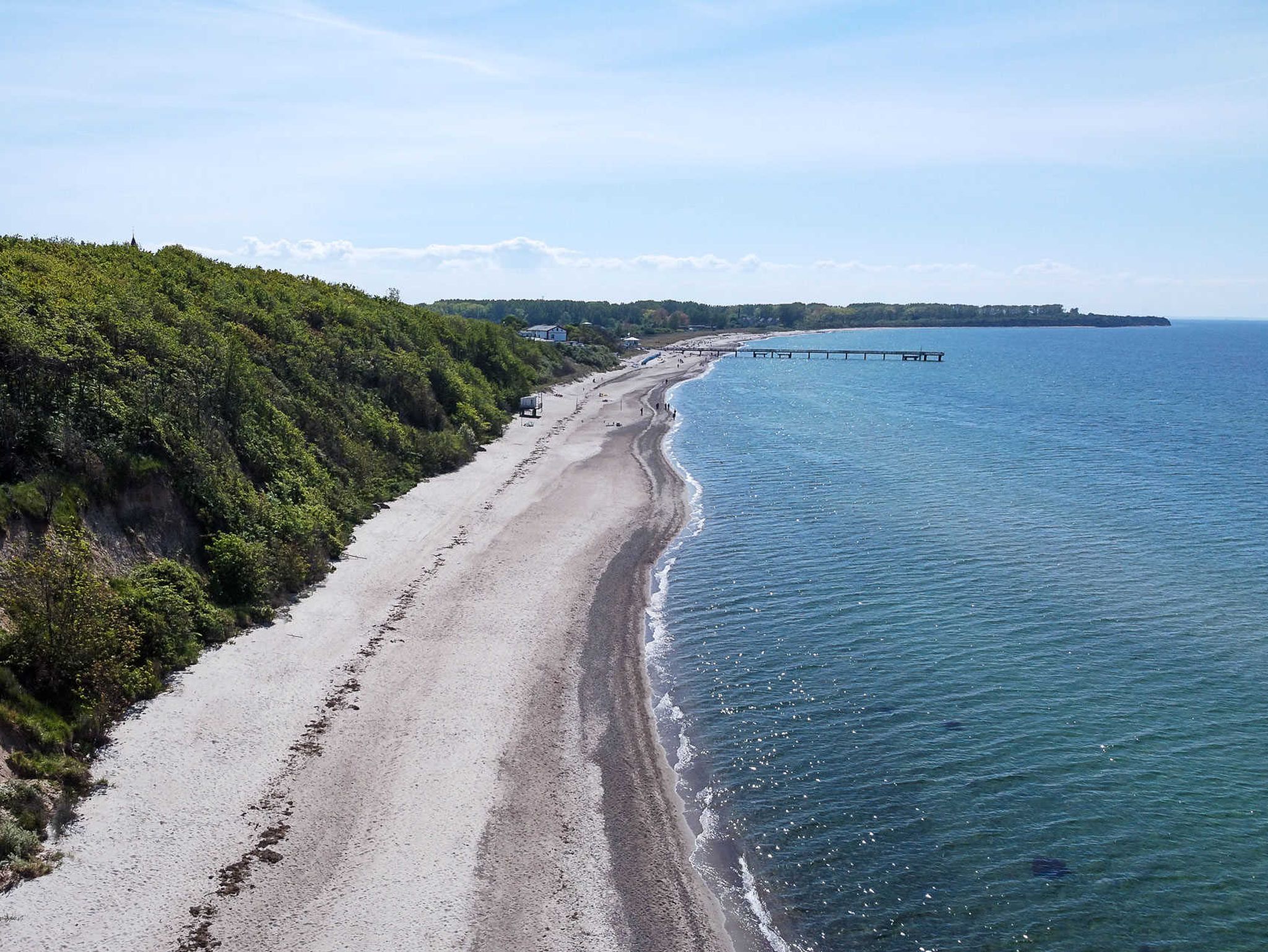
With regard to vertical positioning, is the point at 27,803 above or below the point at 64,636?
below

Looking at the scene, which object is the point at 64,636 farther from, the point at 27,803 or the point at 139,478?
the point at 139,478

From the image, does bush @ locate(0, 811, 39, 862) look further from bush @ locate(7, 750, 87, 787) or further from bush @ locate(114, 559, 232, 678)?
bush @ locate(114, 559, 232, 678)

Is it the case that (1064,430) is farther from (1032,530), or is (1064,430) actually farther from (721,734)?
(721,734)

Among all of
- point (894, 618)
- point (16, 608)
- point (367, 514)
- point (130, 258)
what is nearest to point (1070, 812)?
point (894, 618)

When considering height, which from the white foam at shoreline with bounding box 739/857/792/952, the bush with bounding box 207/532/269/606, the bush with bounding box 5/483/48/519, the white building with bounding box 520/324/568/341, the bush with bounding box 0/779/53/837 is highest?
the white building with bounding box 520/324/568/341

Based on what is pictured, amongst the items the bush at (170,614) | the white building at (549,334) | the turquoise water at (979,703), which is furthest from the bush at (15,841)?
the white building at (549,334)

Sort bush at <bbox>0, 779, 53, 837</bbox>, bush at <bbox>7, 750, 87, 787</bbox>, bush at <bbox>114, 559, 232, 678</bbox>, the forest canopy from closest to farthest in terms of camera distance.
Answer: bush at <bbox>0, 779, 53, 837</bbox>
bush at <bbox>7, 750, 87, 787</bbox>
the forest canopy
bush at <bbox>114, 559, 232, 678</bbox>

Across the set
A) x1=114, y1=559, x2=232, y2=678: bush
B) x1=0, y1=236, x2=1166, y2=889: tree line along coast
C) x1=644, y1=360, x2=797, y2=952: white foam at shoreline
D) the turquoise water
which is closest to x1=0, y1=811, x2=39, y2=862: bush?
x1=0, y1=236, x2=1166, y2=889: tree line along coast

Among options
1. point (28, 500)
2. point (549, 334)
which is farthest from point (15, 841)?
point (549, 334)
